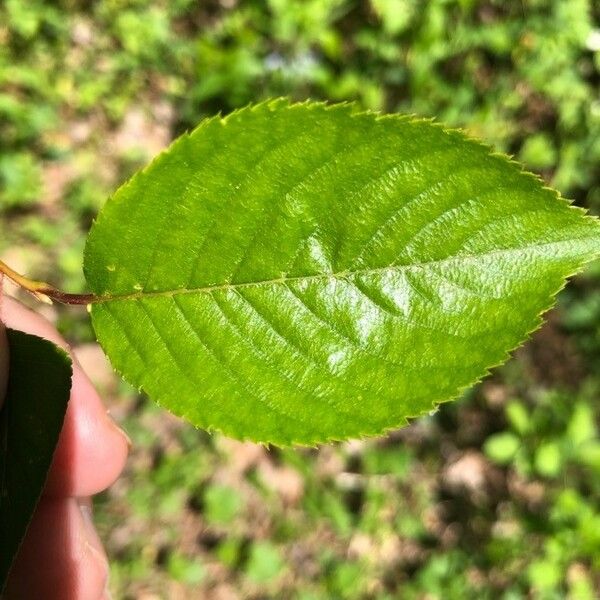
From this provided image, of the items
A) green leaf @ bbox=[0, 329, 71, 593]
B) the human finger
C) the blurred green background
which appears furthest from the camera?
the blurred green background

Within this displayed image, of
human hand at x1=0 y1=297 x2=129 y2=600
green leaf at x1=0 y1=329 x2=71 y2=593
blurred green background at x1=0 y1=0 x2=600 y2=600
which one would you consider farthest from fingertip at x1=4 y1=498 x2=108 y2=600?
green leaf at x1=0 y1=329 x2=71 y2=593

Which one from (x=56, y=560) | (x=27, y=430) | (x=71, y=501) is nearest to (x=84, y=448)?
(x=71, y=501)

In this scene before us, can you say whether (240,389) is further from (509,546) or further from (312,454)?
(509,546)

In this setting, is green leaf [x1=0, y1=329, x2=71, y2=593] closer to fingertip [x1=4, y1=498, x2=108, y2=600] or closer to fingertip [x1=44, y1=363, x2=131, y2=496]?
fingertip [x1=44, y1=363, x2=131, y2=496]

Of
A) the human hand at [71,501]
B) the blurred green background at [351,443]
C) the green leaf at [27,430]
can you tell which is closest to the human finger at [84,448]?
the human hand at [71,501]

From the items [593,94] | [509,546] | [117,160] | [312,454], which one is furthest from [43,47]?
[509,546]
